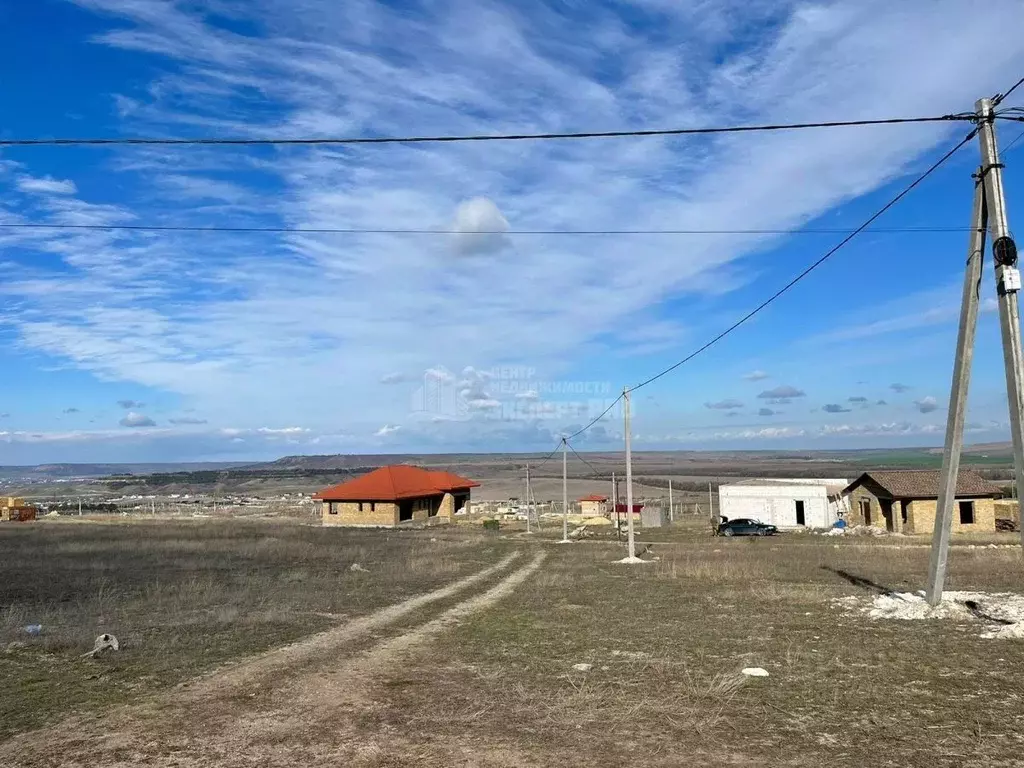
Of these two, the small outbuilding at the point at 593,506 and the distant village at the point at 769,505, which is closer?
the distant village at the point at 769,505

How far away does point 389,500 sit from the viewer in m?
57.5

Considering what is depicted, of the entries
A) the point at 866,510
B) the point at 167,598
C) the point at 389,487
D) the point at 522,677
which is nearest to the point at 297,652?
the point at 522,677

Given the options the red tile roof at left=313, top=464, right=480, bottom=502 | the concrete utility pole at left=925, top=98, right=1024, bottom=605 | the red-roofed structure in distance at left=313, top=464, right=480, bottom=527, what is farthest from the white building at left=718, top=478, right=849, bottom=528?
the concrete utility pole at left=925, top=98, right=1024, bottom=605

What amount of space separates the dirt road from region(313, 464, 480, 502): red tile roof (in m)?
46.5

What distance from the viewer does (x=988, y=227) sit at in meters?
13.4

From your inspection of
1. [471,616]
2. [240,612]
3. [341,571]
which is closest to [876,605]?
[471,616]

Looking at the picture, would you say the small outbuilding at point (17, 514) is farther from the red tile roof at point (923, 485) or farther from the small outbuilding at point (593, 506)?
the red tile roof at point (923, 485)

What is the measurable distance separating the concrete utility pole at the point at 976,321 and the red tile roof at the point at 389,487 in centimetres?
4625

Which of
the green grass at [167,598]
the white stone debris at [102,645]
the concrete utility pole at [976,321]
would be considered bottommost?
the green grass at [167,598]

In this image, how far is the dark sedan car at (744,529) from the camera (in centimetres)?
4903

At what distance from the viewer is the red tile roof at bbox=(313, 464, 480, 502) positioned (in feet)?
192

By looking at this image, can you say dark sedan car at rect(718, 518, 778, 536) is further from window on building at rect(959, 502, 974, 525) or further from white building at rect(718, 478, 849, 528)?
window on building at rect(959, 502, 974, 525)

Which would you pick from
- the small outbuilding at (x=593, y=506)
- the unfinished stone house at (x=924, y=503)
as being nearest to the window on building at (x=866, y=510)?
the unfinished stone house at (x=924, y=503)

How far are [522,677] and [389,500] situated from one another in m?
48.1
